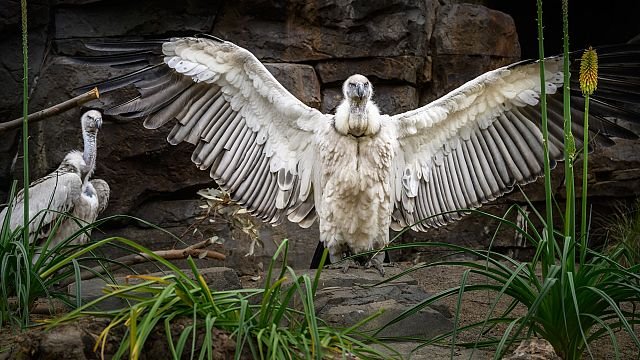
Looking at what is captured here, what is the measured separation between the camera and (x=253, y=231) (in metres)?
6.04

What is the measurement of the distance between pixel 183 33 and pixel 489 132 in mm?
2713

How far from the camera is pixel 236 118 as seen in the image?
5.79 metres

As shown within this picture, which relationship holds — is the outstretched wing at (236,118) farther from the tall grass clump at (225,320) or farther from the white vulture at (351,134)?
the tall grass clump at (225,320)

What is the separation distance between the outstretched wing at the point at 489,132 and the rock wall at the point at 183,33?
1398 mm

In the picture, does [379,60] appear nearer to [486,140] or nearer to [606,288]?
[486,140]

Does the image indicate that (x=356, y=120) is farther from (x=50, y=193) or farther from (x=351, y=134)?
(x=50, y=193)

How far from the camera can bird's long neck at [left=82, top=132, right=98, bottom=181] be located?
6.21 metres

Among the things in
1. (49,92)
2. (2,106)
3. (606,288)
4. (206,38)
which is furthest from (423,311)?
(2,106)

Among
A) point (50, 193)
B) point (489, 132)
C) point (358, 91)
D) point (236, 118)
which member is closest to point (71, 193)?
point (50, 193)

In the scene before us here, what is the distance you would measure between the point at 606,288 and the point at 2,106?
5236mm

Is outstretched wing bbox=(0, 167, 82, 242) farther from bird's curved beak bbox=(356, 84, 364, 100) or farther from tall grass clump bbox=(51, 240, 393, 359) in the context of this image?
tall grass clump bbox=(51, 240, 393, 359)

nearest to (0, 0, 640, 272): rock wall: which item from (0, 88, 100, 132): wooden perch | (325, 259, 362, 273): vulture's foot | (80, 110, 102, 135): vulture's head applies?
(80, 110, 102, 135): vulture's head

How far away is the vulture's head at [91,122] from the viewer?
6234 millimetres

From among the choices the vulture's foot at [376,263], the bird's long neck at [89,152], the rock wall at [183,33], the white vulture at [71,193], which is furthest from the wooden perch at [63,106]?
the rock wall at [183,33]
